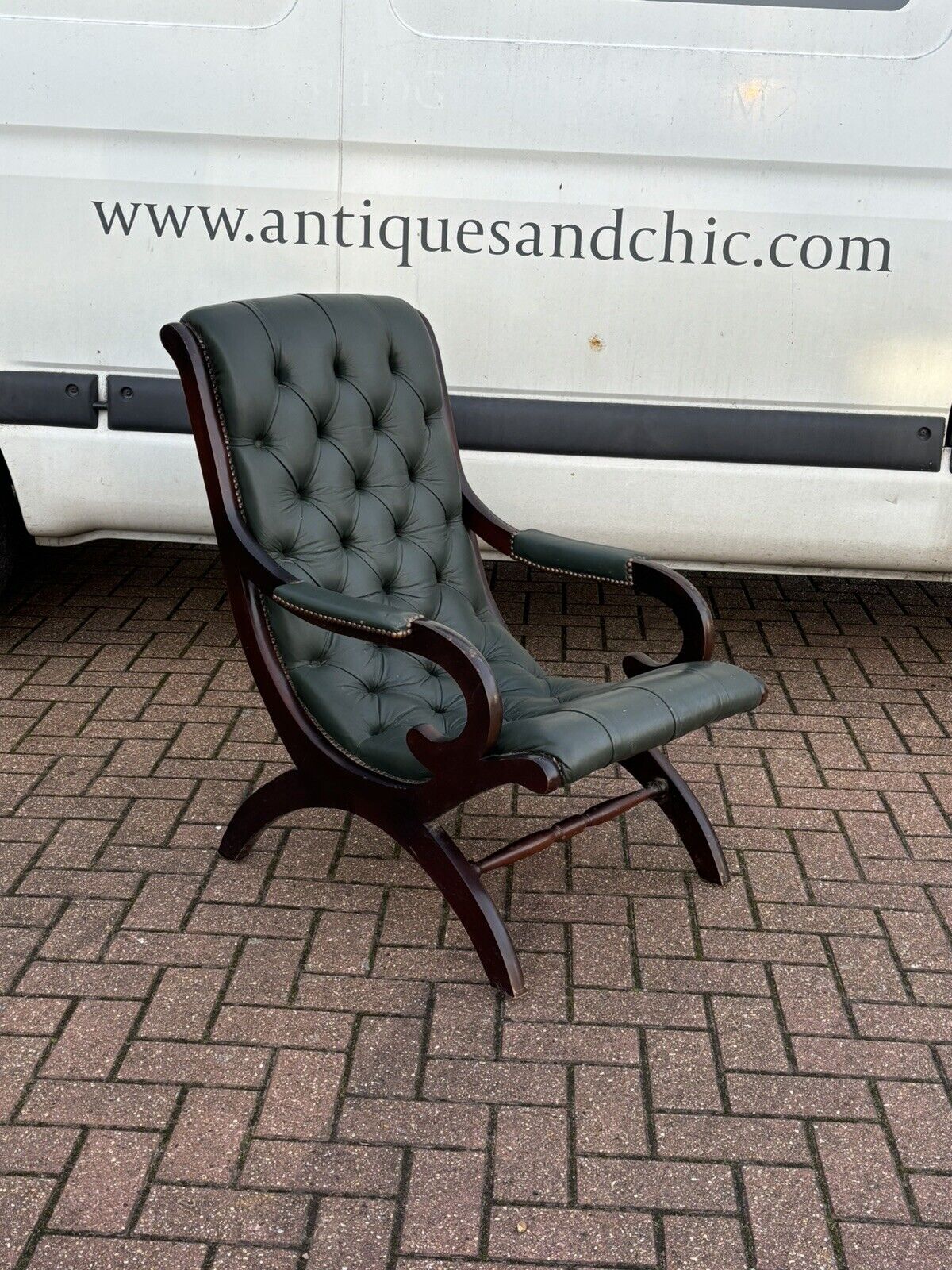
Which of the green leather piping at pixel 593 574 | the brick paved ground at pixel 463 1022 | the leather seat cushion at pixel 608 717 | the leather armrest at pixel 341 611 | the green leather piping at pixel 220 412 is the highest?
the green leather piping at pixel 220 412

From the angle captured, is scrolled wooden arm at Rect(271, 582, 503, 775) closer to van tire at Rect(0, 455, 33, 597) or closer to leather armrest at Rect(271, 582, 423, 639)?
leather armrest at Rect(271, 582, 423, 639)

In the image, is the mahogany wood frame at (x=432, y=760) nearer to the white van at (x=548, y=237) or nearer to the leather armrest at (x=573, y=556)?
the leather armrest at (x=573, y=556)

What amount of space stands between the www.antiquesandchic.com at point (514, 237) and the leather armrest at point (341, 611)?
4.26 ft

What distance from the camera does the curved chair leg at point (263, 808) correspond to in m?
2.75

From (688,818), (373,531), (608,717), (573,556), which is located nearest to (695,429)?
(573,556)

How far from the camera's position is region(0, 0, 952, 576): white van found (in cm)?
332

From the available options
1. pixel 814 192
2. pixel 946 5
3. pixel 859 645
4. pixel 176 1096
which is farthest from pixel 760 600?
pixel 176 1096

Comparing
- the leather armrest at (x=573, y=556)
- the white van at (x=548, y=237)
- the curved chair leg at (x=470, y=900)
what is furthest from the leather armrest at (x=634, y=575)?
the white van at (x=548, y=237)

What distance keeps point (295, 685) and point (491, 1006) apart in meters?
0.75

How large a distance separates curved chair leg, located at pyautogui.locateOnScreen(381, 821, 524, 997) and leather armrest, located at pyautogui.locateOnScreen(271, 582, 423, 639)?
390mm

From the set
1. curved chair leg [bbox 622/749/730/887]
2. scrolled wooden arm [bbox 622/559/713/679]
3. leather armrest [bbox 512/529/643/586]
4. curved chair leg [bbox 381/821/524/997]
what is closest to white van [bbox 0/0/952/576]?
leather armrest [bbox 512/529/643/586]

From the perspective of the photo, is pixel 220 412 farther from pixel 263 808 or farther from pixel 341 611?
pixel 263 808

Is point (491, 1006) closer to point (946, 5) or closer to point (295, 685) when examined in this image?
point (295, 685)

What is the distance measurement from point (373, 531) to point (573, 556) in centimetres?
44
